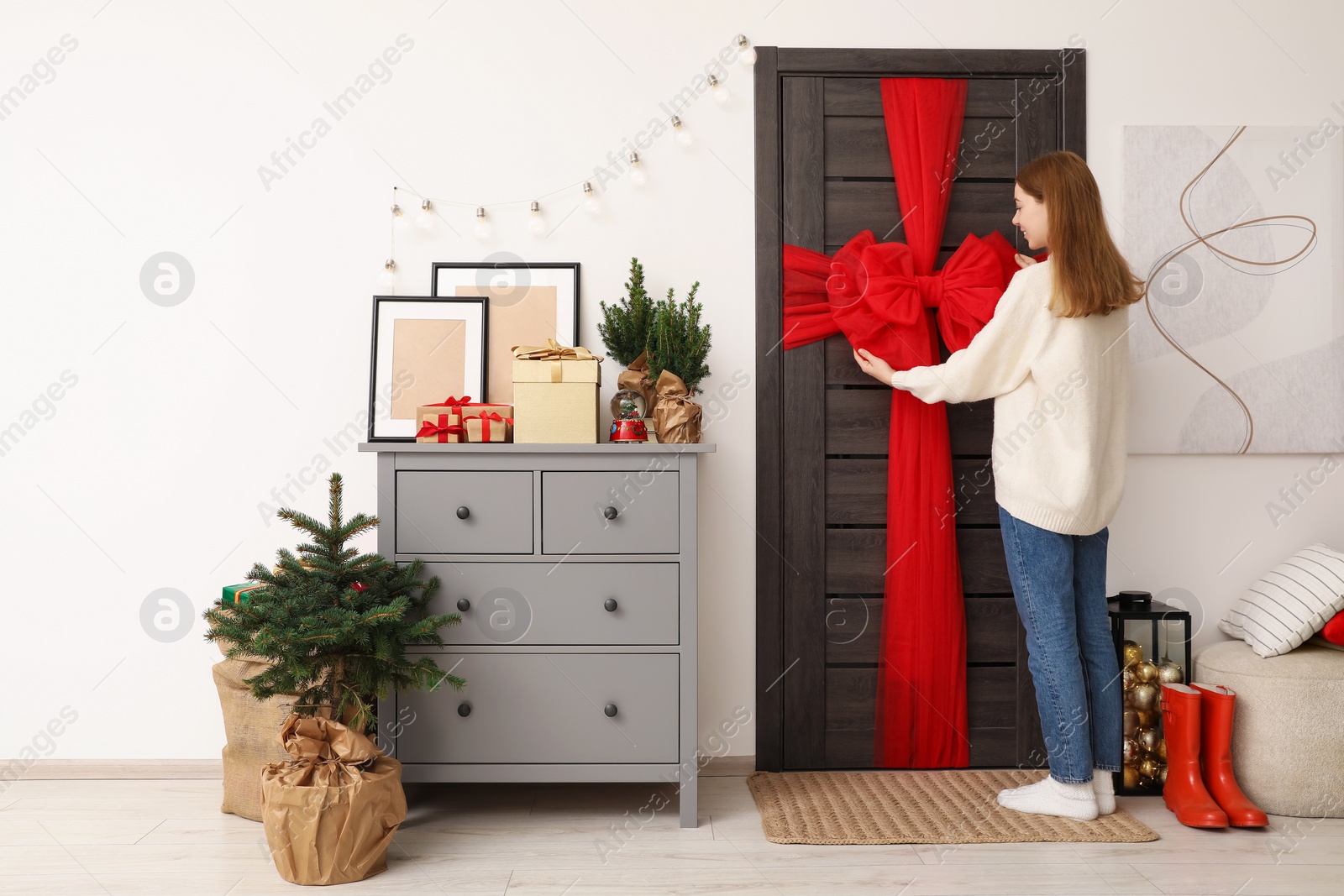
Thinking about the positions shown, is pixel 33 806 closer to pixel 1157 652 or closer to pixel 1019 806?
pixel 1019 806

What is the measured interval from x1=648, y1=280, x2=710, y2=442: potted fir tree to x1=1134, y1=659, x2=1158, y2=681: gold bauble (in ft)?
4.50

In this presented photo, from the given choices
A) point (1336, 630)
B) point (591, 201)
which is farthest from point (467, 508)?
point (1336, 630)

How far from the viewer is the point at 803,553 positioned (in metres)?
2.54

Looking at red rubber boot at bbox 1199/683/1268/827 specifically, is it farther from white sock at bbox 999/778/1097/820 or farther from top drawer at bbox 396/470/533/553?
top drawer at bbox 396/470/533/553

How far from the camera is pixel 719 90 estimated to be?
2539 mm

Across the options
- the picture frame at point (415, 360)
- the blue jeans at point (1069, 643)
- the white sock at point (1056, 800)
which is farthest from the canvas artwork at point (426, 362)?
the white sock at point (1056, 800)

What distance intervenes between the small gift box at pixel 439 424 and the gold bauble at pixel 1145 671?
1934 millimetres

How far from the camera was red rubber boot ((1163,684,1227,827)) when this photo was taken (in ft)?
6.89

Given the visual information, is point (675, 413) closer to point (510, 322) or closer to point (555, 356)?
point (555, 356)

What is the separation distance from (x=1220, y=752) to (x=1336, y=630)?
474mm

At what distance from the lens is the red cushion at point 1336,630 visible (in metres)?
2.24

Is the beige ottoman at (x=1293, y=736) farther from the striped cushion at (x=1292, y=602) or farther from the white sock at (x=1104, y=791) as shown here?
the white sock at (x=1104, y=791)

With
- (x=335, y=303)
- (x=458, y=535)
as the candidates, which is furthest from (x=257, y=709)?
(x=335, y=303)

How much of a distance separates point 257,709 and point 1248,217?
123 inches
